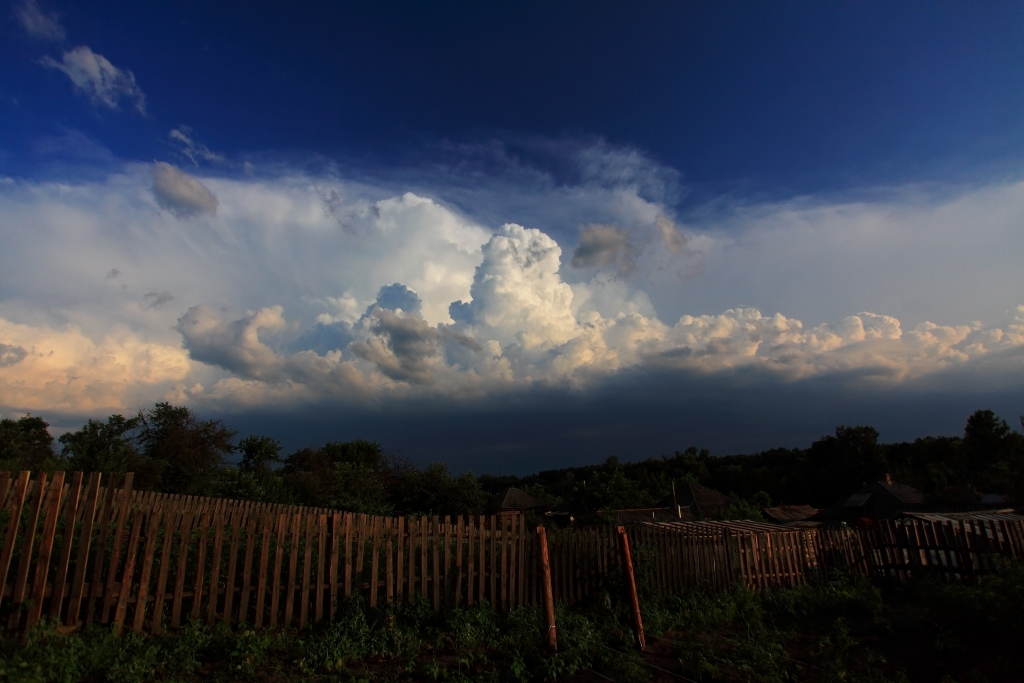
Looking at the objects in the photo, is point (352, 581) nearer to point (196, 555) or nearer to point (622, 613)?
point (196, 555)

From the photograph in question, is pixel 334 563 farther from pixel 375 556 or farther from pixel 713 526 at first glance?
pixel 713 526

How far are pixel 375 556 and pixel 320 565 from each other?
76 centimetres

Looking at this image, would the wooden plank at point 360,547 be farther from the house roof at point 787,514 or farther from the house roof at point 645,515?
the house roof at point 787,514

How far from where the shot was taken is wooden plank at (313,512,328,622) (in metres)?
7.42

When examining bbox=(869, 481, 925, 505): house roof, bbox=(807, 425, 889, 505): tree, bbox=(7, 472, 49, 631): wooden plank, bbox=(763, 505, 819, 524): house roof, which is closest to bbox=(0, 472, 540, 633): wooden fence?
bbox=(7, 472, 49, 631): wooden plank

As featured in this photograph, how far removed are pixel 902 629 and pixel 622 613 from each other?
448 cm

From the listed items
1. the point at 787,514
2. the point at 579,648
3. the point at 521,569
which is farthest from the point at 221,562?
the point at 787,514

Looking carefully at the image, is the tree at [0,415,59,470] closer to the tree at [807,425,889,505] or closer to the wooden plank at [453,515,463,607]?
the wooden plank at [453,515,463,607]

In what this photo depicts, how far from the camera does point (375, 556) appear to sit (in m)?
7.91

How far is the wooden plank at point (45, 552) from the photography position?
5.71 m

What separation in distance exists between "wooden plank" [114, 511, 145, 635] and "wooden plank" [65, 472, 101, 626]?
36cm

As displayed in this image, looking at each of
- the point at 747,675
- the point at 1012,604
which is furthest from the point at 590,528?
the point at 1012,604

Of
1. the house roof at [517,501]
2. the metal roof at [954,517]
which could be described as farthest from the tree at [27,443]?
the house roof at [517,501]

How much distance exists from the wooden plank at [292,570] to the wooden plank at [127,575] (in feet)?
5.57
